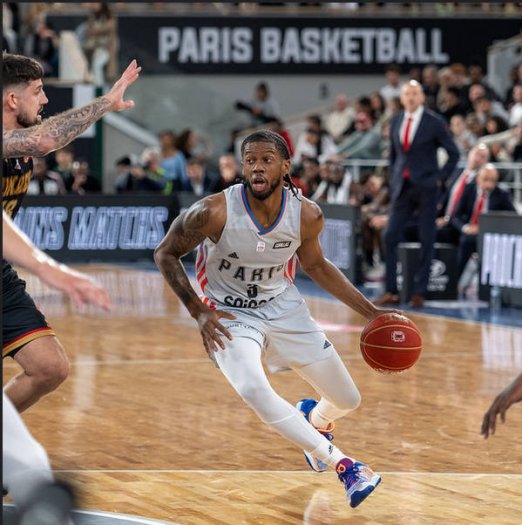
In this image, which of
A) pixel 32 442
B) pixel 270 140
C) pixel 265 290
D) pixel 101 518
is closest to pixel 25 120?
pixel 270 140

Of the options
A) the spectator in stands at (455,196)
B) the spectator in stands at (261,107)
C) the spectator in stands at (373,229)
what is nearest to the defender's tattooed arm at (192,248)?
the spectator in stands at (455,196)

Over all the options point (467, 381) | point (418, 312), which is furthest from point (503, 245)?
point (467, 381)

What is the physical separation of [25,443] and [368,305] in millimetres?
2462

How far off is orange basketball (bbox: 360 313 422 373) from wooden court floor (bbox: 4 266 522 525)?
0.58m

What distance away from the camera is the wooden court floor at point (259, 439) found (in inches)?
225

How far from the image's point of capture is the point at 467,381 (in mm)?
9062

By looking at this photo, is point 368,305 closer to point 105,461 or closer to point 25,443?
point 105,461

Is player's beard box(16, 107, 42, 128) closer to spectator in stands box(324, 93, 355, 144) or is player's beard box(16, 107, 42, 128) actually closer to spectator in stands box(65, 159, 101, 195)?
spectator in stands box(65, 159, 101, 195)

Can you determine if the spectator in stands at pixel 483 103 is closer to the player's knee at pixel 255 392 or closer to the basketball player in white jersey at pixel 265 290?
the basketball player in white jersey at pixel 265 290

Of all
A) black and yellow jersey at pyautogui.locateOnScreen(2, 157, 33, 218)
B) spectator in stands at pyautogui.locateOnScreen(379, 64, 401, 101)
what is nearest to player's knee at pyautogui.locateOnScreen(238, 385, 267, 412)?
black and yellow jersey at pyautogui.locateOnScreen(2, 157, 33, 218)

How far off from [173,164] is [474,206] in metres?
6.96

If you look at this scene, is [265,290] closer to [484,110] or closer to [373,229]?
[373,229]

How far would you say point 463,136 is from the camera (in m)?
17.3

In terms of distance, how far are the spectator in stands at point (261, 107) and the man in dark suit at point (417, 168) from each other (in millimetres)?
8659
